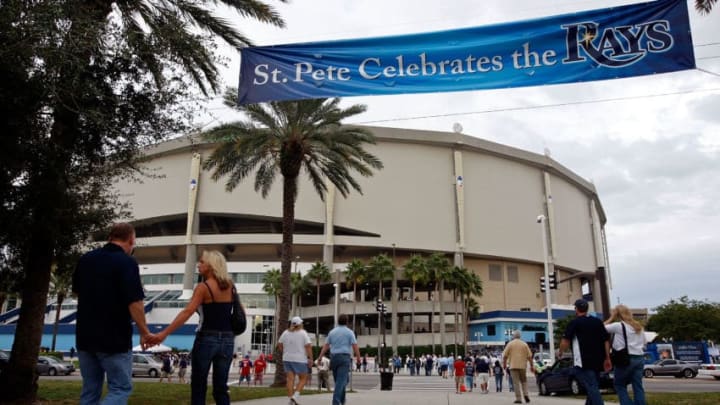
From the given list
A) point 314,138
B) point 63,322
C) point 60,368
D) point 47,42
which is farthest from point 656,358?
point 63,322

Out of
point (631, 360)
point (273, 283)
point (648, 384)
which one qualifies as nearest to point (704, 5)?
point (631, 360)

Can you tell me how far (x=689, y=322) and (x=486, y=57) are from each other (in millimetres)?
67514

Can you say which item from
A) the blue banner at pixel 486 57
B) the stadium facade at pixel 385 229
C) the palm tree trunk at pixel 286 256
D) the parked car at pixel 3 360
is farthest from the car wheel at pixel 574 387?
the stadium facade at pixel 385 229

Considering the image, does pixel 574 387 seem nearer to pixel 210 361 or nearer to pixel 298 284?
pixel 210 361

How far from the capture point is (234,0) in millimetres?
13805

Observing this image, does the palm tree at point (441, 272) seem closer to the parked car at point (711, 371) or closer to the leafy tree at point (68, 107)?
the parked car at point (711, 371)

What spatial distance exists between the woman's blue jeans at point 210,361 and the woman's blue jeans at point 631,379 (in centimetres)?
535

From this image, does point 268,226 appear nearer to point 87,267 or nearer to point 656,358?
point 656,358

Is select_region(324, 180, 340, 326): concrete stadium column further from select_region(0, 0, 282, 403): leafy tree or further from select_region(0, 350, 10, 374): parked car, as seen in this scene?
select_region(0, 0, 282, 403): leafy tree

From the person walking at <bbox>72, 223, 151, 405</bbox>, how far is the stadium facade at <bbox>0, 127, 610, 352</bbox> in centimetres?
6416

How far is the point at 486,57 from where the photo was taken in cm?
890

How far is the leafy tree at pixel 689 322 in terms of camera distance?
6406 cm

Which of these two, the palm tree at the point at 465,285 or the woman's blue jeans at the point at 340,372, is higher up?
Result: the palm tree at the point at 465,285

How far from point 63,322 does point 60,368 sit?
40.8 meters
